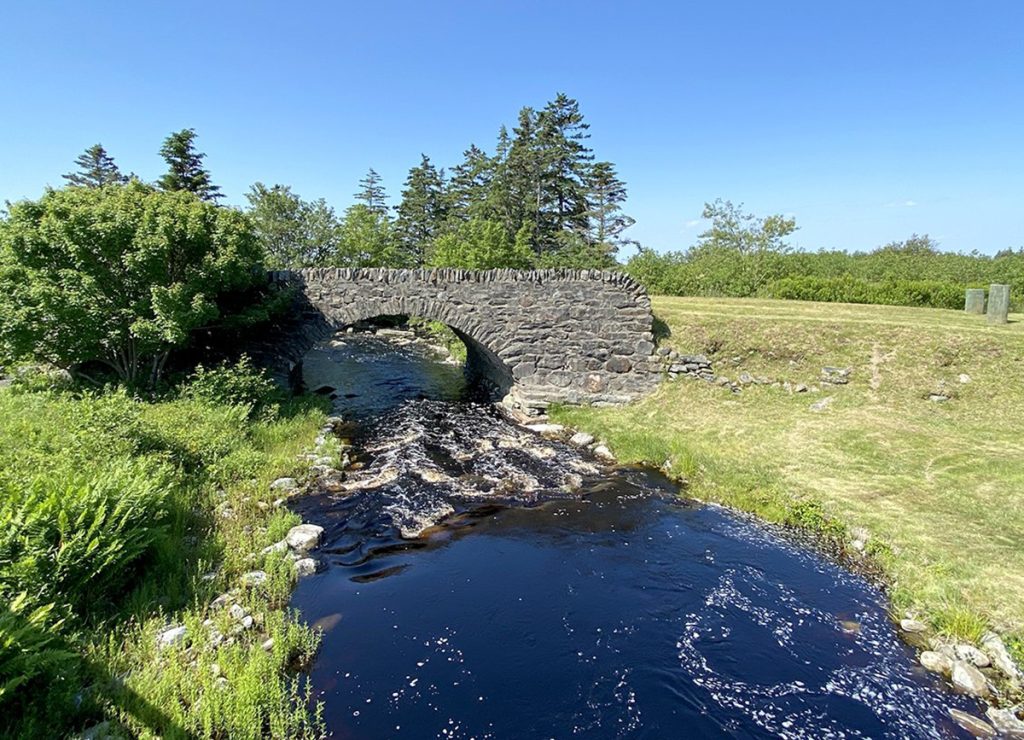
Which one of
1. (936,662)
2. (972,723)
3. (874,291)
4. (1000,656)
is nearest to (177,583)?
(972,723)

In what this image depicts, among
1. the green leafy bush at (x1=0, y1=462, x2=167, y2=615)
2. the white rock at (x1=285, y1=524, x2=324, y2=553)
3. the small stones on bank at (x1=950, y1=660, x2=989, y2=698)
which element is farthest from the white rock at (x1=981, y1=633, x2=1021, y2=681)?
the green leafy bush at (x1=0, y1=462, x2=167, y2=615)

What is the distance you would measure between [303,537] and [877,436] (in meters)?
13.4

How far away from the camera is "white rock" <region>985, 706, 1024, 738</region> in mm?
5793

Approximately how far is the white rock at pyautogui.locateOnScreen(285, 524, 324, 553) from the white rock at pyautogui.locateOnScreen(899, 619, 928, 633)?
9.43m

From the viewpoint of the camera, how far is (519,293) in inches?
723

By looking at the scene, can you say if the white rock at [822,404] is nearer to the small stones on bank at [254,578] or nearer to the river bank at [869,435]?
the river bank at [869,435]

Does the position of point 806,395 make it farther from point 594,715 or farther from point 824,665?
point 594,715

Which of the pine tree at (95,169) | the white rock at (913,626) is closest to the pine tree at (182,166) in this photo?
the pine tree at (95,169)

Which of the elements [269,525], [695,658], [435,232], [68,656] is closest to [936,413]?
[695,658]

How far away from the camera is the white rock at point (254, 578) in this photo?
811 cm

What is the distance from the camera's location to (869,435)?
43.7ft

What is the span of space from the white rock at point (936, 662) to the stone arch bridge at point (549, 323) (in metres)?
12.0

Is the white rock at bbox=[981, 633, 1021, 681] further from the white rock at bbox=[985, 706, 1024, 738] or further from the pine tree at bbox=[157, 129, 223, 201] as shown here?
the pine tree at bbox=[157, 129, 223, 201]

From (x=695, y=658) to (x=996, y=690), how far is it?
135 inches
